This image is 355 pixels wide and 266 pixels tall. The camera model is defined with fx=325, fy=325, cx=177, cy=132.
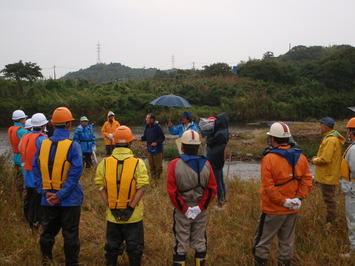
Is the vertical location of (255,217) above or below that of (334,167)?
below

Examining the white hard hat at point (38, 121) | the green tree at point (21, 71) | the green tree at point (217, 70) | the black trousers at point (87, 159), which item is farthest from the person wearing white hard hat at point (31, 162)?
the green tree at point (217, 70)

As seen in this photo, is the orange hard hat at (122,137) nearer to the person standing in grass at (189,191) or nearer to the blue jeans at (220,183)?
the person standing in grass at (189,191)

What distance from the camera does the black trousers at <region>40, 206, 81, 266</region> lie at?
3559 millimetres

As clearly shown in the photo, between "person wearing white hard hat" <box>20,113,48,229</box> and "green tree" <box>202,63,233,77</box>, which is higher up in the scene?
"green tree" <box>202,63,233,77</box>

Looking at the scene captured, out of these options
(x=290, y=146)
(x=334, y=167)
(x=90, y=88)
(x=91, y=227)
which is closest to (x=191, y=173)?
(x=290, y=146)

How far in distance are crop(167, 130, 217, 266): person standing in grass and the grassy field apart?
0.56m

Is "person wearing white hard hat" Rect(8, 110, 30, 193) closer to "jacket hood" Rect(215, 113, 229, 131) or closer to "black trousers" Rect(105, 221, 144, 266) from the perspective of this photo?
"black trousers" Rect(105, 221, 144, 266)

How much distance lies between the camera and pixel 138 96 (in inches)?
1305

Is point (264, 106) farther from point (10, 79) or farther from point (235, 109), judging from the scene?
point (10, 79)

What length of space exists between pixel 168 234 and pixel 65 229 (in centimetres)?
155

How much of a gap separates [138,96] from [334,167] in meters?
29.4

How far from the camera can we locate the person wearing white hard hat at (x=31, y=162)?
14.5 feet

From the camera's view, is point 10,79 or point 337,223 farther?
point 10,79

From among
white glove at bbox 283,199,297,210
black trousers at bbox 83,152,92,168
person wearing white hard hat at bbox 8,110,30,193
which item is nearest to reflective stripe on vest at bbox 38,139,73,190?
person wearing white hard hat at bbox 8,110,30,193
